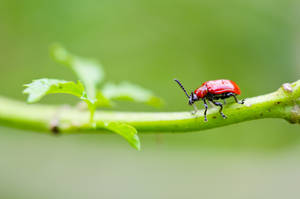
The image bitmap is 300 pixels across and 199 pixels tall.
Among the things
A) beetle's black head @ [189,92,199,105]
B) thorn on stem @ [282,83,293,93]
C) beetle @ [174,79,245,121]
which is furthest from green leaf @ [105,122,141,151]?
beetle's black head @ [189,92,199,105]

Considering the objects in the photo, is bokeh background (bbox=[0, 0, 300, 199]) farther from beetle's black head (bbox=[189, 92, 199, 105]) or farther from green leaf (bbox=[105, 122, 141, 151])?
green leaf (bbox=[105, 122, 141, 151])

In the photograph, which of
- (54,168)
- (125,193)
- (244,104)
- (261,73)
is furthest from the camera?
(261,73)

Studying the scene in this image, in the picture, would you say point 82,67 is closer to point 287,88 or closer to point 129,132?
point 129,132

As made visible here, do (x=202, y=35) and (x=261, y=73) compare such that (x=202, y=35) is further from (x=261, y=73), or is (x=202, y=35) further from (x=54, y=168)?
(x=54, y=168)

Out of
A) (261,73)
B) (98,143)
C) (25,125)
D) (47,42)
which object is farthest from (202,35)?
(25,125)

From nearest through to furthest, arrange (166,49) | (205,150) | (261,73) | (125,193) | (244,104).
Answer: (244,104) → (125,193) → (205,150) → (261,73) → (166,49)

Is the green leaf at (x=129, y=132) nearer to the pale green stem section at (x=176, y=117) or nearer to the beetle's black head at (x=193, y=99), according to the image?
the pale green stem section at (x=176, y=117)
